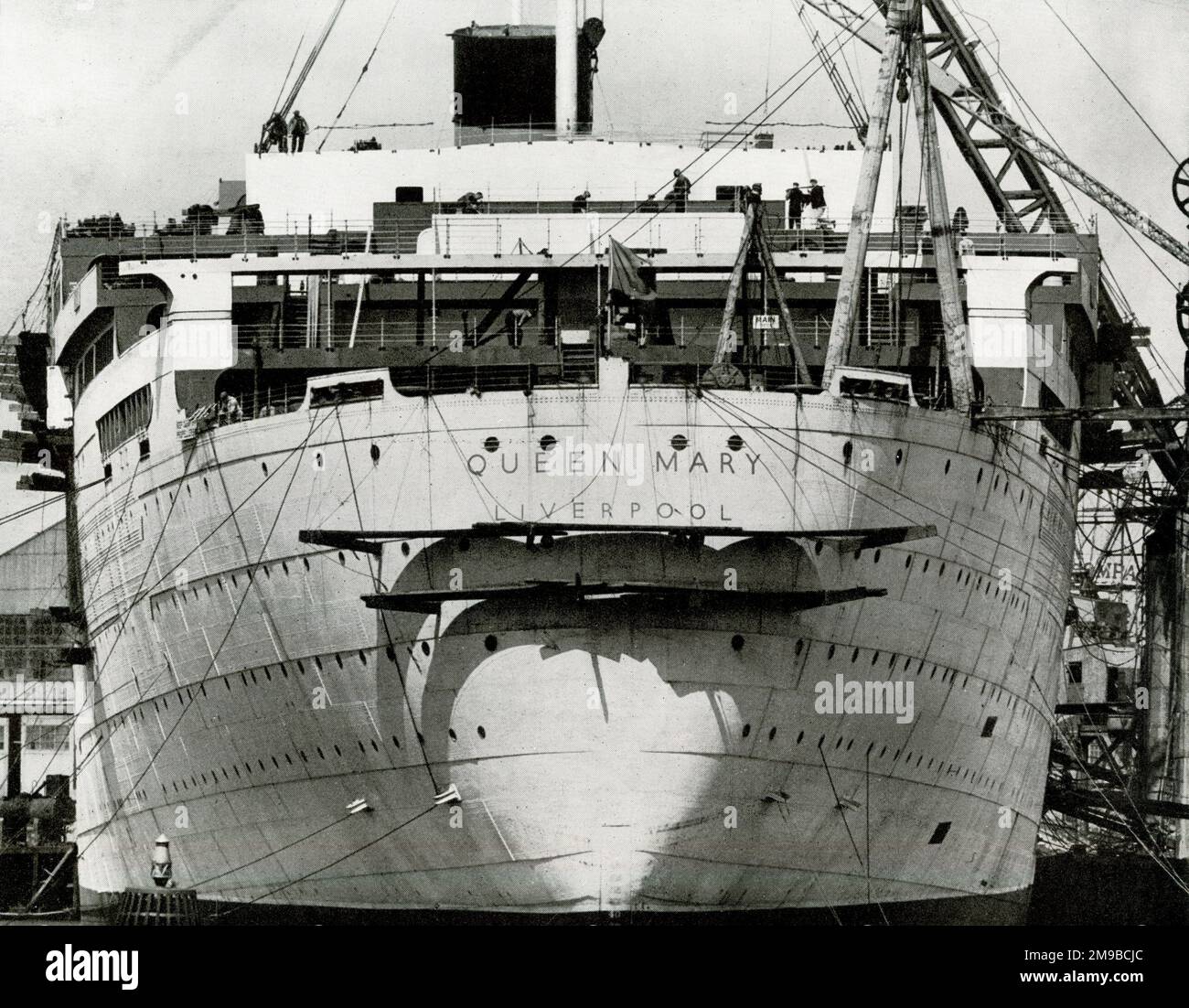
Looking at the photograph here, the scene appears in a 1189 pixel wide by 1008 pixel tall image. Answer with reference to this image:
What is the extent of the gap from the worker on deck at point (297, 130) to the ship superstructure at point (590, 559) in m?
7.32

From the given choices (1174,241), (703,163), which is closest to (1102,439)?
(1174,241)

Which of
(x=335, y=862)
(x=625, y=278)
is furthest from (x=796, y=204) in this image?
(x=335, y=862)

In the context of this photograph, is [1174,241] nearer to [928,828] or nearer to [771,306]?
[771,306]

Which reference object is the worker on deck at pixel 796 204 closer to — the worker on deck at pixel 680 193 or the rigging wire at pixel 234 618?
the worker on deck at pixel 680 193

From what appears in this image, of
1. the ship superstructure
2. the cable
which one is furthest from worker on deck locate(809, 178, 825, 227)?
the cable

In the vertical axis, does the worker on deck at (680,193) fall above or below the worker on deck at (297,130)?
below

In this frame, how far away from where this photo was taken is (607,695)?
30.1 meters

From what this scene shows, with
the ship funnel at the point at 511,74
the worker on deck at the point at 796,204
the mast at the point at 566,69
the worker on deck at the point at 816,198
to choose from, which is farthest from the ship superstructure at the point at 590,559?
the ship funnel at the point at 511,74

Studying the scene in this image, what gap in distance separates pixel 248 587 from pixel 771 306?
10.0 metres

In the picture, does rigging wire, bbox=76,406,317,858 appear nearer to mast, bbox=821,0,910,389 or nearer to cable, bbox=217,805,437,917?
cable, bbox=217,805,437,917

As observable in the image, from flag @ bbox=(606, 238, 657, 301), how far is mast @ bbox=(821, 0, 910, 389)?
290 cm

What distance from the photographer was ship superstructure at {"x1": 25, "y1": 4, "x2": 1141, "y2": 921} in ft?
99.5

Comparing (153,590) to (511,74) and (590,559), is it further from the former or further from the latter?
(511,74)

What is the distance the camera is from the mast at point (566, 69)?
141ft
